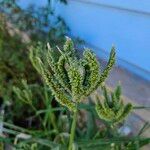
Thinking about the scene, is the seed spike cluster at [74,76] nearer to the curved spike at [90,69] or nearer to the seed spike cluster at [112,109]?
the curved spike at [90,69]

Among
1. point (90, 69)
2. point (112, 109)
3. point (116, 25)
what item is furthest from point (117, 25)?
point (90, 69)

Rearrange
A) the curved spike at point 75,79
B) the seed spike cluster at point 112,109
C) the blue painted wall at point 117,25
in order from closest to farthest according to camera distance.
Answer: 1. the curved spike at point 75,79
2. the seed spike cluster at point 112,109
3. the blue painted wall at point 117,25

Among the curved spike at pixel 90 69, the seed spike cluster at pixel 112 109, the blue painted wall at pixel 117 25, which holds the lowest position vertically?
the seed spike cluster at pixel 112 109

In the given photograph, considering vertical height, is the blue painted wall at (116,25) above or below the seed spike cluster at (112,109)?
above

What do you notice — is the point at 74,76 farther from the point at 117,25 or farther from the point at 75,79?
the point at 117,25

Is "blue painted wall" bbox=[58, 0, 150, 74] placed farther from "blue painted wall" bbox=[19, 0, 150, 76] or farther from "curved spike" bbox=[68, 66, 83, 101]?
"curved spike" bbox=[68, 66, 83, 101]

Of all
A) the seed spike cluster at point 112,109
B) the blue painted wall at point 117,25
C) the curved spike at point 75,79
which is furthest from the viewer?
the blue painted wall at point 117,25

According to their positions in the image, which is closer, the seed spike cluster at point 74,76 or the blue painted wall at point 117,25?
the seed spike cluster at point 74,76

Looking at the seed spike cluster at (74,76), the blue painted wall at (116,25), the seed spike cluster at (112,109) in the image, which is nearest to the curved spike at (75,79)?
the seed spike cluster at (74,76)

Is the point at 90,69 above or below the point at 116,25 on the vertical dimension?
below

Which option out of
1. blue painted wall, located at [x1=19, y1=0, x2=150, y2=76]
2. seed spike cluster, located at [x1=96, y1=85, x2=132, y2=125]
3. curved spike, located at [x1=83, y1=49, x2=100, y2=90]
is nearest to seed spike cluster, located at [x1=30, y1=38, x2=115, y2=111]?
curved spike, located at [x1=83, y1=49, x2=100, y2=90]
